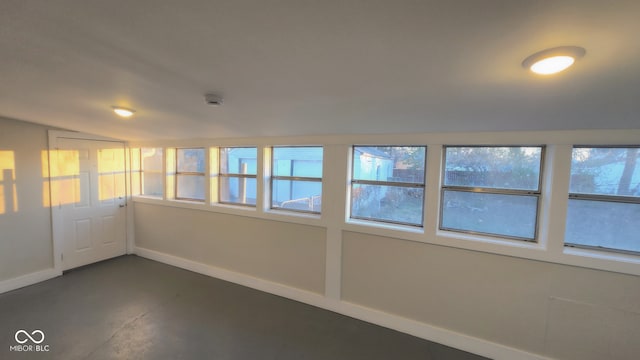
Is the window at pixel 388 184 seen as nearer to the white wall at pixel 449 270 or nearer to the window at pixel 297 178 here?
the white wall at pixel 449 270

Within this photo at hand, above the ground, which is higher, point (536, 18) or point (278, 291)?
point (536, 18)

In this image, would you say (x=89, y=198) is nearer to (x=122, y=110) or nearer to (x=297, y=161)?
(x=122, y=110)

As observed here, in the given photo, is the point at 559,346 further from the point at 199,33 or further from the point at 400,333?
the point at 199,33

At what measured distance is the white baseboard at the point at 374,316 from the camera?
2.27 meters

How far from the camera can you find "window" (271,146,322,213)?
3178 millimetres

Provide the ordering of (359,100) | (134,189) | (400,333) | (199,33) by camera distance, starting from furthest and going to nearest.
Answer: (134,189) < (400,333) < (359,100) < (199,33)

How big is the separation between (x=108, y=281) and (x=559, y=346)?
5057 mm

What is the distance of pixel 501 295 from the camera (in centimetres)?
226

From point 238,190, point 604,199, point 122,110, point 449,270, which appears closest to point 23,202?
point 122,110

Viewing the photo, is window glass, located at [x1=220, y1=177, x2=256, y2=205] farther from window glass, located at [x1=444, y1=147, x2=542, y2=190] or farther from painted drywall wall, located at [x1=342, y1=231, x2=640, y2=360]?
window glass, located at [x1=444, y1=147, x2=542, y2=190]

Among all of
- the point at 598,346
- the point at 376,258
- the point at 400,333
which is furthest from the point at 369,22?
the point at 598,346

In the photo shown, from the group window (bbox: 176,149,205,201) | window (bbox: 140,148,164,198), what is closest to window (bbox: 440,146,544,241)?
window (bbox: 176,149,205,201)

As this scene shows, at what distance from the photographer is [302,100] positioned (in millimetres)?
1929

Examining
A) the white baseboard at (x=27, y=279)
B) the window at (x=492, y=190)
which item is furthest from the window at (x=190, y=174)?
the window at (x=492, y=190)
